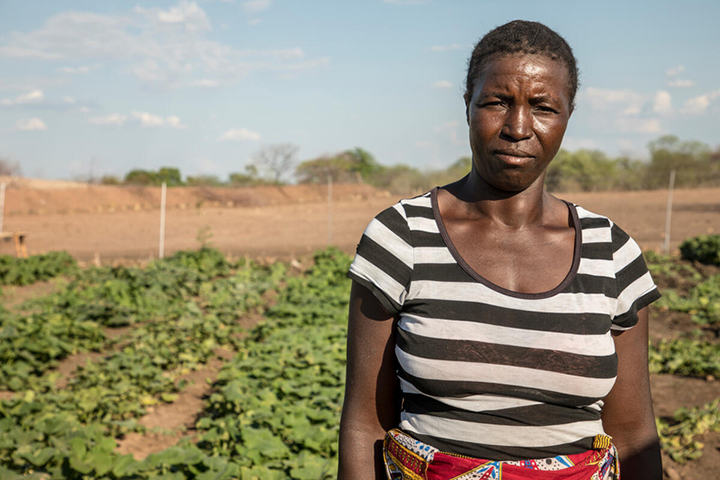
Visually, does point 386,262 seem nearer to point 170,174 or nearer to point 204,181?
point 204,181

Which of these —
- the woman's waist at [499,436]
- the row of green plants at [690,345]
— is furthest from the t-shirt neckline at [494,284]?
the row of green plants at [690,345]

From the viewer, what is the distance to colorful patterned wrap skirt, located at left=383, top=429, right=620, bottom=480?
4.06 ft

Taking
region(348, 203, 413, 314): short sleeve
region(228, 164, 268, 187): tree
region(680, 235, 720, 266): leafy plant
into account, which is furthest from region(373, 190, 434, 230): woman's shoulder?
region(228, 164, 268, 187): tree

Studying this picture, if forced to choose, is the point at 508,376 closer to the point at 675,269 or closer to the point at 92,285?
the point at 92,285

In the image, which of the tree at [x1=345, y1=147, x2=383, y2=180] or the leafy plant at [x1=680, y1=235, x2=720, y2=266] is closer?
the leafy plant at [x1=680, y1=235, x2=720, y2=266]

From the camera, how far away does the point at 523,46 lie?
1.31 m

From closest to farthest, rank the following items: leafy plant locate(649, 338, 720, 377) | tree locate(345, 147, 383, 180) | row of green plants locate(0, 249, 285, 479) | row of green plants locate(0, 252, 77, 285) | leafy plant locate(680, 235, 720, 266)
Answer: row of green plants locate(0, 249, 285, 479) < leafy plant locate(649, 338, 720, 377) < row of green plants locate(0, 252, 77, 285) < leafy plant locate(680, 235, 720, 266) < tree locate(345, 147, 383, 180)

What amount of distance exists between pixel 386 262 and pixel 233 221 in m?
21.7

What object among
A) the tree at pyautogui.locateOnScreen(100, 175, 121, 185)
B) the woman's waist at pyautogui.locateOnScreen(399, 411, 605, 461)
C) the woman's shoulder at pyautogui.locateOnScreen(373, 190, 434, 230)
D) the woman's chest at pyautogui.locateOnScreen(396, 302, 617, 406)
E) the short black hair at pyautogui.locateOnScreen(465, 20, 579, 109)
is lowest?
the woman's waist at pyautogui.locateOnScreen(399, 411, 605, 461)

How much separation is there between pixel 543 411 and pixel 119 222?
2254 cm

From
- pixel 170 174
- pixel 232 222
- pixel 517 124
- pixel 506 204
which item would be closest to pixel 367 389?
pixel 506 204

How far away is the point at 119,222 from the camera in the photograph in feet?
71.9

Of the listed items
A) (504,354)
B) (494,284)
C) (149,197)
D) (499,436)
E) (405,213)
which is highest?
(149,197)

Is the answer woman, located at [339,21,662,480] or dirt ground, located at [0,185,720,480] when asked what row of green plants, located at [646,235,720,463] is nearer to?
dirt ground, located at [0,185,720,480]
